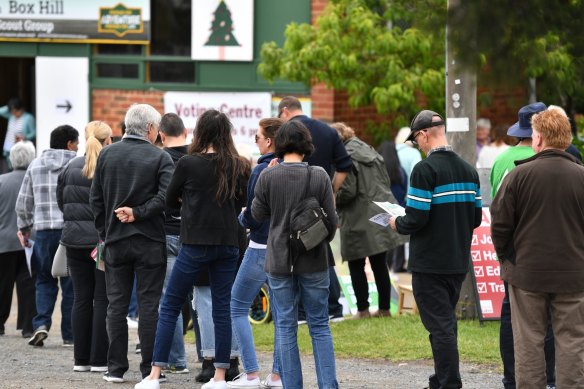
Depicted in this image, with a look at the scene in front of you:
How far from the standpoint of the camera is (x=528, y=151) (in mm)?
8461

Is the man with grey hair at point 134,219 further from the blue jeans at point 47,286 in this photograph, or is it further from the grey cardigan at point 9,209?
the grey cardigan at point 9,209

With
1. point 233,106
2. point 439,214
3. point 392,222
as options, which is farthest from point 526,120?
point 233,106

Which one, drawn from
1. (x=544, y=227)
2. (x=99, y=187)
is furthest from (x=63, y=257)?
(x=544, y=227)

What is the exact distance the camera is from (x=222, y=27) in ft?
59.4

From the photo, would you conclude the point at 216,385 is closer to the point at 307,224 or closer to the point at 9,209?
the point at 307,224

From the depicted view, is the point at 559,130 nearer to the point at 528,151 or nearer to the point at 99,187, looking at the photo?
the point at 528,151

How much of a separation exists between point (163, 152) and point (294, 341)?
181 cm

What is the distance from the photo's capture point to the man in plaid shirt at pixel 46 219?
413 inches

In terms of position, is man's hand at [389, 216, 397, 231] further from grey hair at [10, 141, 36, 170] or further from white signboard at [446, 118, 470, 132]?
grey hair at [10, 141, 36, 170]

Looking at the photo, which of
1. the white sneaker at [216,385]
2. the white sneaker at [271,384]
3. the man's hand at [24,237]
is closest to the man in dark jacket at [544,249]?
the white sneaker at [271,384]

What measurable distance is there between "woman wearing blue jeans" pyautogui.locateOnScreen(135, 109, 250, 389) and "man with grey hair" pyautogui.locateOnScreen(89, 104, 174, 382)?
254 mm

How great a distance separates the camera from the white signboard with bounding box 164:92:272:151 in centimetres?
1798

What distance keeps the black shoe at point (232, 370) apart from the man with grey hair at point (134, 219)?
599mm

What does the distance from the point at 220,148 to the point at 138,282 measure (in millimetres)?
1179
